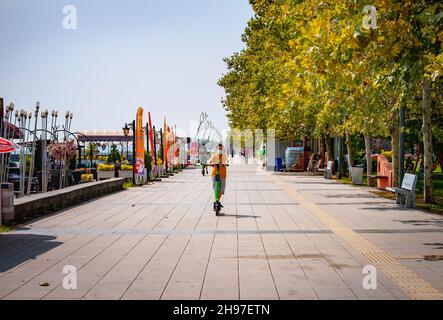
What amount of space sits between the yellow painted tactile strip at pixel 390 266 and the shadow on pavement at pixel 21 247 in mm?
4658

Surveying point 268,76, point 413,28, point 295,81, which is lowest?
point 295,81

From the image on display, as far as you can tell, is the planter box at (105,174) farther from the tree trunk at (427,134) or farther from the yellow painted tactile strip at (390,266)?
the yellow painted tactile strip at (390,266)

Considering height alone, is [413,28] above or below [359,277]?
above

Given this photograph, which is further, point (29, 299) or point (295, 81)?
point (295, 81)

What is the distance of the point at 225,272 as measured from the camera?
7160mm

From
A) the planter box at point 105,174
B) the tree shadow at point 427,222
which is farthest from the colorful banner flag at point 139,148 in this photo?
Answer: the tree shadow at point 427,222

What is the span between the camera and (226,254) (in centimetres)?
840

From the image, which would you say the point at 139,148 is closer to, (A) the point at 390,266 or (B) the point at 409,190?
(B) the point at 409,190

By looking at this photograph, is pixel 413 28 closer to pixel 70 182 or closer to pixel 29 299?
pixel 29 299

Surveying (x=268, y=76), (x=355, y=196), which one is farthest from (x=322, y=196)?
(x=268, y=76)

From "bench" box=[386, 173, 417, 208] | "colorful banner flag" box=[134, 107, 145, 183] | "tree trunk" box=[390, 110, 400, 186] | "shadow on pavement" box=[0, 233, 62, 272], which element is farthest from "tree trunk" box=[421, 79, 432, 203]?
"colorful banner flag" box=[134, 107, 145, 183]
